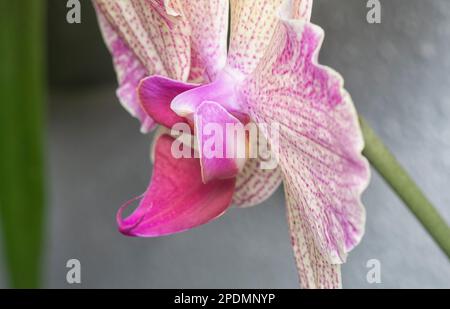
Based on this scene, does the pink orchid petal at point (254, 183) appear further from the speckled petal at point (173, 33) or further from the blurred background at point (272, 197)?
the blurred background at point (272, 197)

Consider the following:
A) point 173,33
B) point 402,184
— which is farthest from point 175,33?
point 402,184

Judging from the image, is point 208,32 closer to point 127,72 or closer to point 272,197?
point 127,72

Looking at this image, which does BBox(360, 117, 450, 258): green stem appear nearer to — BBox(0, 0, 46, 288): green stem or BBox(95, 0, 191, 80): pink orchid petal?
BBox(95, 0, 191, 80): pink orchid petal

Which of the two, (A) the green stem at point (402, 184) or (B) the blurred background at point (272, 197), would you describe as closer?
(A) the green stem at point (402, 184)

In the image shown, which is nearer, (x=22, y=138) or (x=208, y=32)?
(x=208, y=32)

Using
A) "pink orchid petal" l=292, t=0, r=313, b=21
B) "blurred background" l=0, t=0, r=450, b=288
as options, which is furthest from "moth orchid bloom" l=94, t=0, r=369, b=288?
"blurred background" l=0, t=0, r=450, b=288

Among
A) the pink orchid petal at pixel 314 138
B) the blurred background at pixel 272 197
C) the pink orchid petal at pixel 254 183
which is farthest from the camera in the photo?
the blurred background at pixel 272 197

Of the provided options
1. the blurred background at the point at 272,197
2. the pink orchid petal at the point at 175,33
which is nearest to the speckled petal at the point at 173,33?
the pink orchid petal at the point at 175,33
